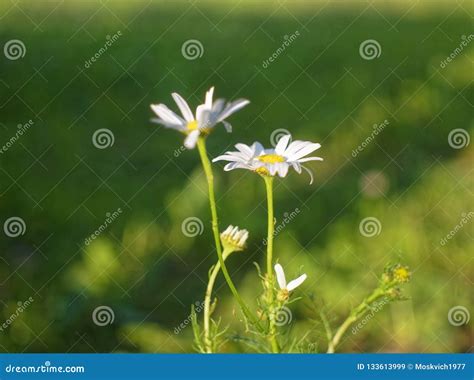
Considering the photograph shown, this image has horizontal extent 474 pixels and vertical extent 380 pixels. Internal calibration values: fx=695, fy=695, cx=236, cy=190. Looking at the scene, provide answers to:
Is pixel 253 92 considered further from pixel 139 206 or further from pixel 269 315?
pixel 269 315

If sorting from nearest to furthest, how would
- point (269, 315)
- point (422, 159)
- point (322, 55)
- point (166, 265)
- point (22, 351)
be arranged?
1. point (269, 315)
2. point (22, 351)
3. point (166, 265)
4. point (422, 159)
5. point (322, 55)

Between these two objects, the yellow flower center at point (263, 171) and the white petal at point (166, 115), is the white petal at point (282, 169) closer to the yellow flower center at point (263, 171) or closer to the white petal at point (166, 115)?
the yellow flower center at point (263, 171)

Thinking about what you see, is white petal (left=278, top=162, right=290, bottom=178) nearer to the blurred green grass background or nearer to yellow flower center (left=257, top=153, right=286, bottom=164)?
yellow flower center (left=257, top=153, right=286, bottom=164)

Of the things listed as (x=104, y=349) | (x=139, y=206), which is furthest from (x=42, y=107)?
(x=104, y=349)

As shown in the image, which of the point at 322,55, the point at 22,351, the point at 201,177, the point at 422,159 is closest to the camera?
the point at 22,351

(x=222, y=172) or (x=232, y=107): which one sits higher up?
(x=232, y=107)

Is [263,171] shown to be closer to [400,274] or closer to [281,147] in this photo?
[281,147]

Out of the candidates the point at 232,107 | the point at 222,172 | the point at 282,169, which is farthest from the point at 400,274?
the point at 222,172
